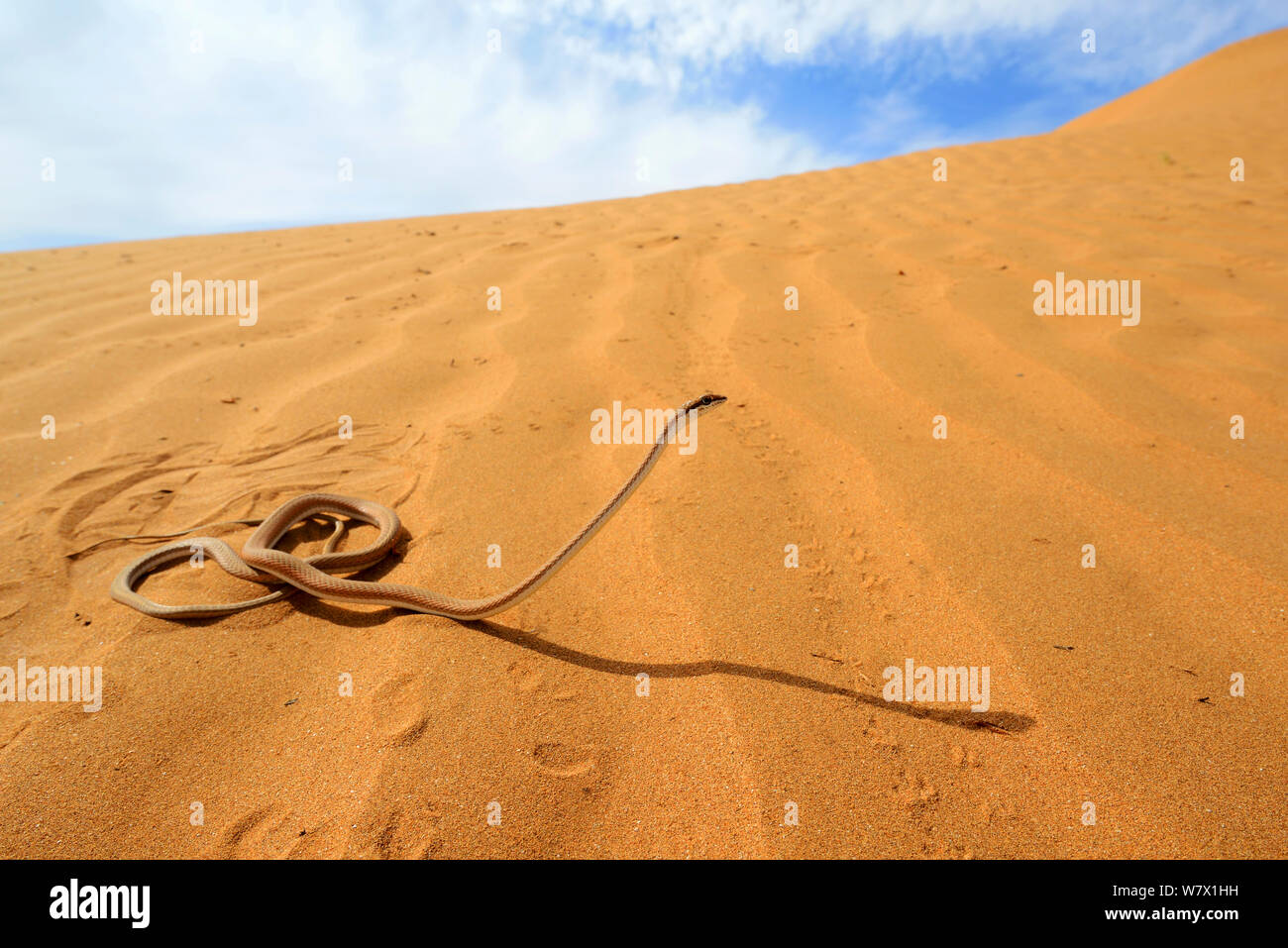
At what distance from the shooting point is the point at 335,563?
202 cm

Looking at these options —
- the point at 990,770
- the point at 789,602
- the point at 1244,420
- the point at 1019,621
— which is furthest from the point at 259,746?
the point at 1244,420

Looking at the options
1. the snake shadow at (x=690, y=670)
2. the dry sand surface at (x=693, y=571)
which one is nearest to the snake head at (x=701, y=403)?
the dry sand surface at (x=693, y=571)

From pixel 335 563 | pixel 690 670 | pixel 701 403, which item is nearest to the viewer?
pixel 690 670

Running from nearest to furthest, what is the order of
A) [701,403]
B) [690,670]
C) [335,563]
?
[690,670]
[701,403]
[335,563]

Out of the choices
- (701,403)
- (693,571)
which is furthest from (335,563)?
(701,403)

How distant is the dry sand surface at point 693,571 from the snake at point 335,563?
0.18ft

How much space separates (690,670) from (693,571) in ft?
1.22

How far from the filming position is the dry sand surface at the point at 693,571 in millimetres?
1258

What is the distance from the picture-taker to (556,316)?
149 inches

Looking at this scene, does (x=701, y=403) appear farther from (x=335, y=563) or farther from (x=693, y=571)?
(x=335, y=563)

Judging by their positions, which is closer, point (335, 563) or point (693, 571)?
point (693, 571)

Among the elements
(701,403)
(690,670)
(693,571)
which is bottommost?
(690,670)

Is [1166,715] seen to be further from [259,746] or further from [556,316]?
[556,316]

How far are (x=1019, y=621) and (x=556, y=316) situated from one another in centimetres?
293
